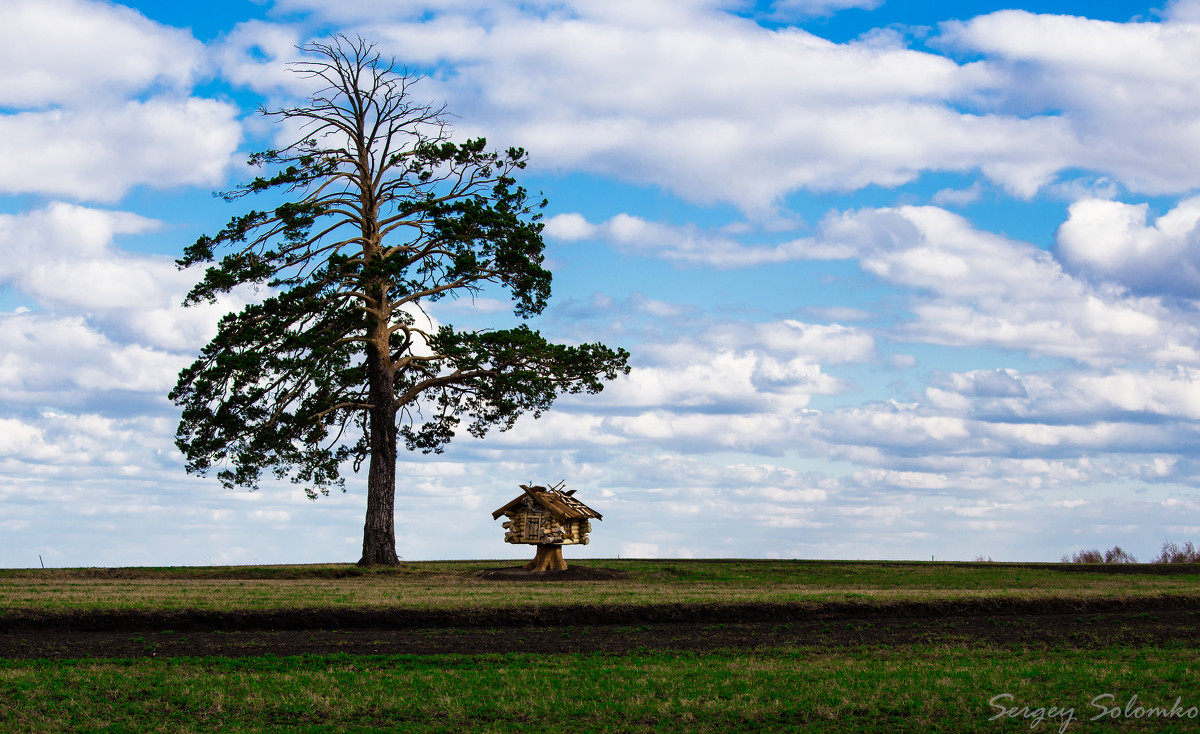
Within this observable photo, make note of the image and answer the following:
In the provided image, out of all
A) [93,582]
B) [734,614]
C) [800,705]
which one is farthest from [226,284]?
[800,705]

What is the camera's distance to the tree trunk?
3272 cm

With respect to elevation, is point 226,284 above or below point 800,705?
above

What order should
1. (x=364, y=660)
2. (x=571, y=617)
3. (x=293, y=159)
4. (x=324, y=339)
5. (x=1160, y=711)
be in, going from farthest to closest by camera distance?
(x=293, y=159) < (x=324, y=339) < (x=571, y=617) < (x=364, y=660) < (x=1160, y=711)

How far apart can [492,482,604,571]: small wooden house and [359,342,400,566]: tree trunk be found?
3.96m

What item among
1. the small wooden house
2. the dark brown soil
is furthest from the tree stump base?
the dark brown soil

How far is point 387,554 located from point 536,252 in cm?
1159

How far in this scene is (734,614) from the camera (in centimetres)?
2083

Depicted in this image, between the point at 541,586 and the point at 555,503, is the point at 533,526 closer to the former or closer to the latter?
the point at 555,503

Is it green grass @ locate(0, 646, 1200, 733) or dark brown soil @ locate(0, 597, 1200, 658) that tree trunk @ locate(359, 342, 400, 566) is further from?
green grass @ locate(0, 646, 1200, 733)

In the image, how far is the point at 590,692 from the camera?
12.9 meters

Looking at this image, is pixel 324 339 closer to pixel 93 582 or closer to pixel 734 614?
pixel 93 582

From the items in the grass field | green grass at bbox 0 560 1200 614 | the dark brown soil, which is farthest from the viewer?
green grass at bbox 0 560 1200 614

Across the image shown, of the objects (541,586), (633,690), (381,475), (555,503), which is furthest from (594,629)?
(381,475)

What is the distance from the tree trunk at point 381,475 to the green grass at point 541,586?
820 mm
